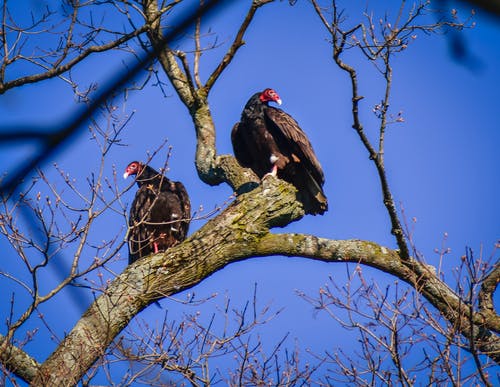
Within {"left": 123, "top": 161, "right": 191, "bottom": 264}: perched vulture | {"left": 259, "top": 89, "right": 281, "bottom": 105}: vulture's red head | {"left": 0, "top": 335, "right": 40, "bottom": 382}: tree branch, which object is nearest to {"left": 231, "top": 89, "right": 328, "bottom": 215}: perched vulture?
{"left": 259, "top": 89, "right": 281, "bottom": 105}: vulture's red head

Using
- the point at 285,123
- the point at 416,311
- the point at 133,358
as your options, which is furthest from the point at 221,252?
the point at 285,123

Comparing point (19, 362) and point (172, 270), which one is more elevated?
point (172, 270)

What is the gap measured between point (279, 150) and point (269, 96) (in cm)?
86

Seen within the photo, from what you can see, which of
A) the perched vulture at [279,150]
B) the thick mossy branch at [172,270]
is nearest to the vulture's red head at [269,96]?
the perched vulture at [279,150]

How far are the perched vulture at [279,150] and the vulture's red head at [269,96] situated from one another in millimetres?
81

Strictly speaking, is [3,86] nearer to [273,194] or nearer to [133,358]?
[133,358]

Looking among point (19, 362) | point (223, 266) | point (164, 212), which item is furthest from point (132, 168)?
point (19, 362)

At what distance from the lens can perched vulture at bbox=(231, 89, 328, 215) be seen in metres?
5.84

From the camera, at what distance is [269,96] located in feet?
22.4

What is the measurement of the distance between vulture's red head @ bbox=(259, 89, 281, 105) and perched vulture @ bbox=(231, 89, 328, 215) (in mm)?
81

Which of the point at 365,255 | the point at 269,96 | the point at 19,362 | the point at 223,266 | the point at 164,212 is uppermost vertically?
the point at 269,96

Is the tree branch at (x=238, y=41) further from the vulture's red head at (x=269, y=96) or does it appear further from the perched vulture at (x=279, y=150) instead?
the vulture's red head at (x=269, y=96)

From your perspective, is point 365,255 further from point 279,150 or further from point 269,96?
point 269,96

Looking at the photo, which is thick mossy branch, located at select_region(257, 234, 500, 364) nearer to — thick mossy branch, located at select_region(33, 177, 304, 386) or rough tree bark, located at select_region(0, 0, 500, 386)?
rough tree bark, located at select_region(0, 0, 500, 386)
